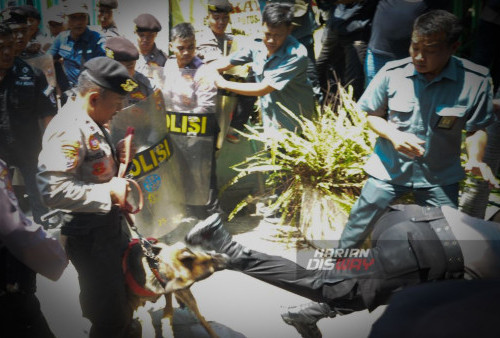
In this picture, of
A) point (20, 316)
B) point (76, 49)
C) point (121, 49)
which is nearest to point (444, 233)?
point (121, 49)

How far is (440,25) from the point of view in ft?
6.64

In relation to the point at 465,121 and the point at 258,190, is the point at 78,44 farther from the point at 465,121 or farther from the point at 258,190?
the point at 465,121

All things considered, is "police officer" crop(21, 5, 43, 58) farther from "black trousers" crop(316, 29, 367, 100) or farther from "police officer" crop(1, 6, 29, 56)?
"black trousers" crop(316, 29, 367, 100)

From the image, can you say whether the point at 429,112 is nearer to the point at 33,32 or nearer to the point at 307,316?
the point at 307,316

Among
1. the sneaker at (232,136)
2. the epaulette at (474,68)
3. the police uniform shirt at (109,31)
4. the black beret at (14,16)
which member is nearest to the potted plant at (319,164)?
the sneaker at (232,136)

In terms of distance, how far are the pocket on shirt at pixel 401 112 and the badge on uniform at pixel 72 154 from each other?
1.47 metres

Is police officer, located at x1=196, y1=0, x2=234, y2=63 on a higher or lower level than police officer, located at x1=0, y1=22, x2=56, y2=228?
higher

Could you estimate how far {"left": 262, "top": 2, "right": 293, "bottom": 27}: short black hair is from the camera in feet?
7.20

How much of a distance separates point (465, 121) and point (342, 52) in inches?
26.7

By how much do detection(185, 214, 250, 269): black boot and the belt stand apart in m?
0.90

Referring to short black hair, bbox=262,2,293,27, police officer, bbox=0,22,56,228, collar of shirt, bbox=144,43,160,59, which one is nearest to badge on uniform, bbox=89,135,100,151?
police officer, bbox=0,22,56,228

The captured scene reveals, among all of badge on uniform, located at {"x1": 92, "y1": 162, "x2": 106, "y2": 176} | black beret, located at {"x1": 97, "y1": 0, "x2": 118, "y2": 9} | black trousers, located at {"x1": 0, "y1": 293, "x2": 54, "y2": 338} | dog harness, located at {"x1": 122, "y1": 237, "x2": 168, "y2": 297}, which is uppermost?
black beret, located at {"x1": 97, "y1": 0, "x2": 118, "y2": 9}

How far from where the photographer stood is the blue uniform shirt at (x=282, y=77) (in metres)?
2.27

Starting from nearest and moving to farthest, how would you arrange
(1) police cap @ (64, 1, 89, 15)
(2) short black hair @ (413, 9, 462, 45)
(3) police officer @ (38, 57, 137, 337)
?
1. (2) short black hair @ (413, 9, 462, 45)
2. (3) police officer @ (38, 57, 137, 337)
3. (1) police cap @ (64, 1, 89, 15)
